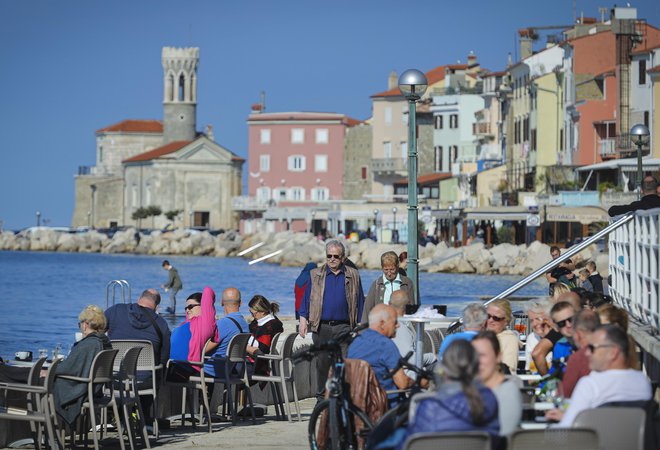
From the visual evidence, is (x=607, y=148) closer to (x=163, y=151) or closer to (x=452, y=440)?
(x=452, y=440)

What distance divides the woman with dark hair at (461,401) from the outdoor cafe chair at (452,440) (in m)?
0.14

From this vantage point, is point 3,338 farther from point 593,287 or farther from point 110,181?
point 110,181

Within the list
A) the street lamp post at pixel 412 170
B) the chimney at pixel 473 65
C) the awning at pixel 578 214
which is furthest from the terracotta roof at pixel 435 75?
the street lamp post at pixel 412 170

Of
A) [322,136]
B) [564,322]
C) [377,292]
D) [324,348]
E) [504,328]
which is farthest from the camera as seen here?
[322,136]

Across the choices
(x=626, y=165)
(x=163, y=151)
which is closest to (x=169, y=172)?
(x=163, y=151)

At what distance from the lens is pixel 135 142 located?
5546 inches

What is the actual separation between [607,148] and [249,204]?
6336 centimetres

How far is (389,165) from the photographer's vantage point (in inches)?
3883

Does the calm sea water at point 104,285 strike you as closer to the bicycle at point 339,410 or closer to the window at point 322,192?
the window at point 322,192

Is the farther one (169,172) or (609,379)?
(169,172)

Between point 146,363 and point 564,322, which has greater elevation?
point 564,322

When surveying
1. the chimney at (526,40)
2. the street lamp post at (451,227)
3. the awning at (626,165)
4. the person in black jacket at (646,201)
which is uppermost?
the chimney at (526,40)

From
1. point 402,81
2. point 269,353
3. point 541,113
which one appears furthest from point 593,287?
point 541,113

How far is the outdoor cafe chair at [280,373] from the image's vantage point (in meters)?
11.8
